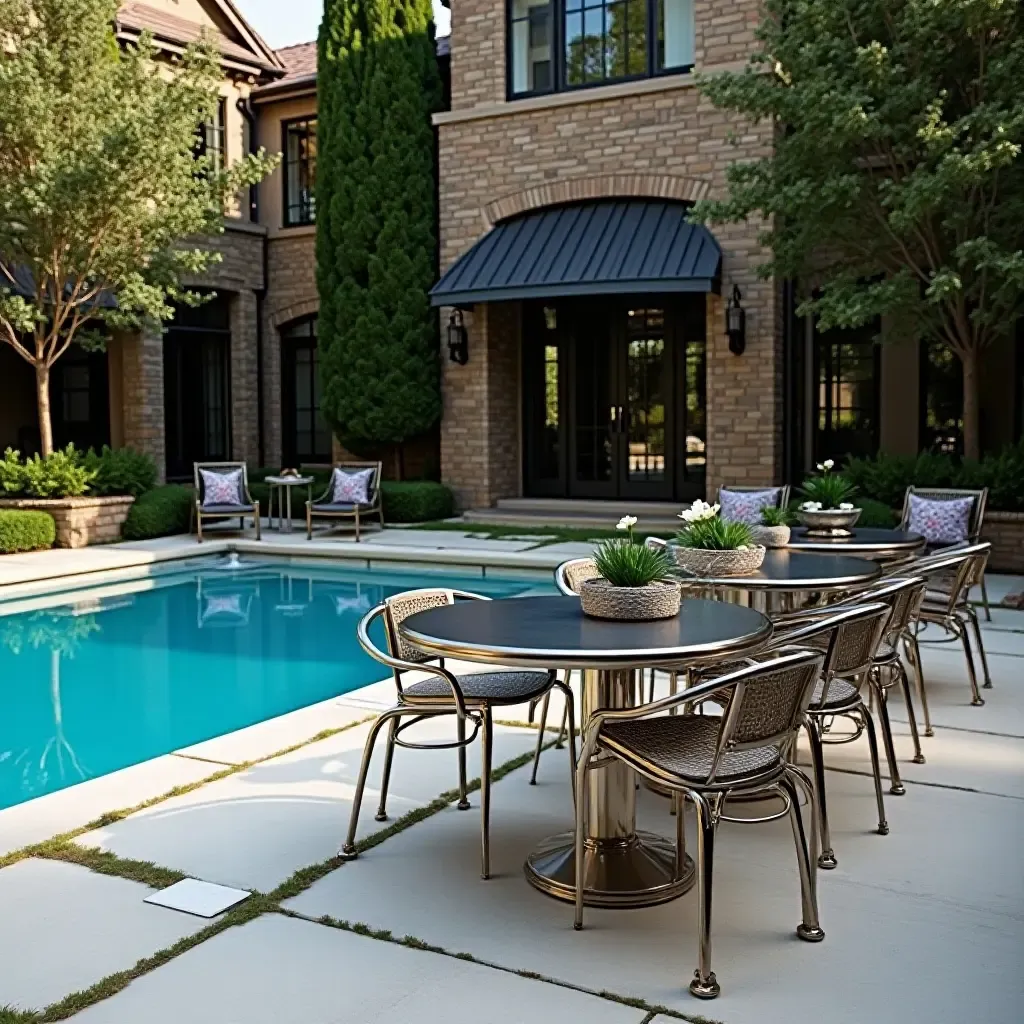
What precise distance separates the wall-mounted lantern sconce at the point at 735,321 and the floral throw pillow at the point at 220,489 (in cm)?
630

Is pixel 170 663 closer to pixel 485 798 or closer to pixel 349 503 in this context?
pixel 485 798

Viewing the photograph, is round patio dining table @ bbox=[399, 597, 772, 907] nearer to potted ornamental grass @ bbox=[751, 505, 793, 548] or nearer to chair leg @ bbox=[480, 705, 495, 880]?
chair leg @ bbox=[480, 705, 495, 880]

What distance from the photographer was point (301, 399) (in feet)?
61.6

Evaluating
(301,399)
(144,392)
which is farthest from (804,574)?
(301,399)

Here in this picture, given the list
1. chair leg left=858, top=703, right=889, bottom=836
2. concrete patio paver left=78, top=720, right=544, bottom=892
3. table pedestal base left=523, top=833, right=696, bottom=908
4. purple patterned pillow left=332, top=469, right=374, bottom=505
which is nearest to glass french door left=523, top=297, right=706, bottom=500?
purple patterned pillow left=332, top=469, right=374, bottom=505

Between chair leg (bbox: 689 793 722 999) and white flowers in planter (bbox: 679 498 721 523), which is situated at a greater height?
white flowers in planter (bbox: 679 498 721 523)

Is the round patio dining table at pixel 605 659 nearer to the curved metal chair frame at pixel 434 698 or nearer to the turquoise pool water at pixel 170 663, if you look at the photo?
the curved metal chair frame at pixel 434 698

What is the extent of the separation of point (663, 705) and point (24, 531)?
11.0 metres

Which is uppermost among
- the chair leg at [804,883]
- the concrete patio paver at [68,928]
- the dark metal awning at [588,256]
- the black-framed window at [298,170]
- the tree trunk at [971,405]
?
the black-framed window at [298,170]

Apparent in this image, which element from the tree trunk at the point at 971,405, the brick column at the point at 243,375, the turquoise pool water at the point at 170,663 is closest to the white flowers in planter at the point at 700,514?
the turquoise pool water at the point at 170,663

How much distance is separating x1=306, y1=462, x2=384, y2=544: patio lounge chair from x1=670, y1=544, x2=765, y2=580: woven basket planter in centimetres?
884

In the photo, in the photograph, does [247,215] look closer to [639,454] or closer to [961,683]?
[639,454]

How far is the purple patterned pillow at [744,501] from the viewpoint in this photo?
1041 cm

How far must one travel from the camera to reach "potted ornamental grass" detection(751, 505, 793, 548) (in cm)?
629
